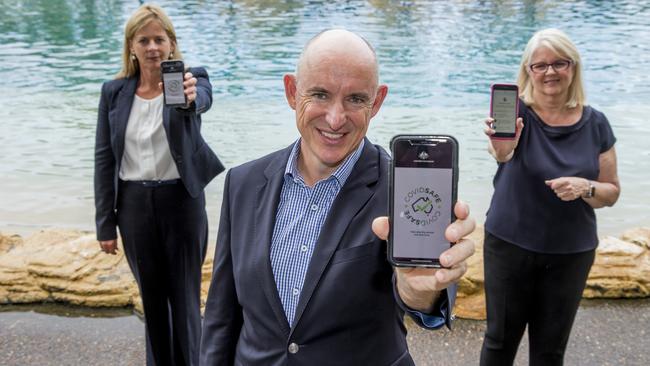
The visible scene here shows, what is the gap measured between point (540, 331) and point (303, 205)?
1.82 meters

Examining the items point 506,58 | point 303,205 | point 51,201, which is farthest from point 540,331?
point 506,58

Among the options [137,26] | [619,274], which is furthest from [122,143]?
[619,274]

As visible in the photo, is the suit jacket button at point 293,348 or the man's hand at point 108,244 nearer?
the suit jacket button at point 293,348

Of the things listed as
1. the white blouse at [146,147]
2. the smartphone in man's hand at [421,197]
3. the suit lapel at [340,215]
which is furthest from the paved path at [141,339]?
the smartphone in man's hand at [421,197]

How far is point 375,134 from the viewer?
12.4m

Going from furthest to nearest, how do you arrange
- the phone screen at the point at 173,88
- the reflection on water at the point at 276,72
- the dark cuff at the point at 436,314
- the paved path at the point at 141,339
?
the reflection on water at the point at 276,72
the paved path at the point at 141,339
the phone screen at the point at 173,88
the dark cuff at the point at 436,314

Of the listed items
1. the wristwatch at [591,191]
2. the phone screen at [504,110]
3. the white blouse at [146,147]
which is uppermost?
the phone screen at [504,110]

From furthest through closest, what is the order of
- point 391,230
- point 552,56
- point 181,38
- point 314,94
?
point 181,38 → point 552,56 → point 314,94 → point 391,230

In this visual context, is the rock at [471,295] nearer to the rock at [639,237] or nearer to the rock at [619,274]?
the rock at [619,274]

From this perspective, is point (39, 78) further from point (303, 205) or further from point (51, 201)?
point (303, 205)

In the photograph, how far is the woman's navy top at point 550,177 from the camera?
10.4ft

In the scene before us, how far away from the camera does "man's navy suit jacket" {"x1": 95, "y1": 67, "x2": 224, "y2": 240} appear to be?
3.61 m

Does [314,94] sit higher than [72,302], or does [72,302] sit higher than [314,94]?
[314,94]

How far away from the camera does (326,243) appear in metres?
1.90
